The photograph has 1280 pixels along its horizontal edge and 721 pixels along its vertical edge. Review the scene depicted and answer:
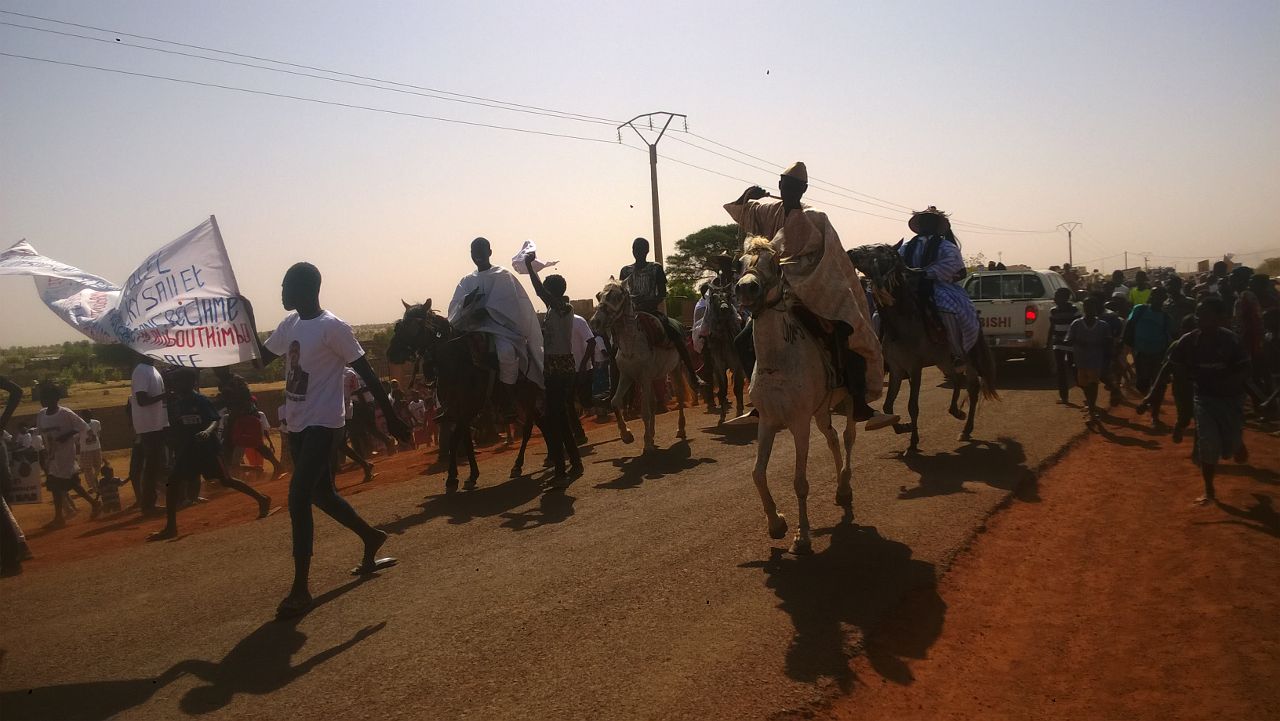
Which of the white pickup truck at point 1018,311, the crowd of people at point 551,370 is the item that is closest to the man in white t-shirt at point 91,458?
the crowd of people at point 551,370

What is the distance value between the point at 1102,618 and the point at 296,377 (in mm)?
6068

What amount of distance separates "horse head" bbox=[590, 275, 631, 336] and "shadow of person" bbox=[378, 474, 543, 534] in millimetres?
2271

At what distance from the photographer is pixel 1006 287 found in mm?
20172

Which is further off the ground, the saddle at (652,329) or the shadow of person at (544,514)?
the saddle at (652,329)

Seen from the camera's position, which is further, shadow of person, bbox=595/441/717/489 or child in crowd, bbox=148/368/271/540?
shadow of person, bbox=595/441/717/489

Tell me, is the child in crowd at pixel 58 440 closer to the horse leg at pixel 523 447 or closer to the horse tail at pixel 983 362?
the horse leg at pixel 523 447

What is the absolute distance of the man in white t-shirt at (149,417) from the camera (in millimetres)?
11508

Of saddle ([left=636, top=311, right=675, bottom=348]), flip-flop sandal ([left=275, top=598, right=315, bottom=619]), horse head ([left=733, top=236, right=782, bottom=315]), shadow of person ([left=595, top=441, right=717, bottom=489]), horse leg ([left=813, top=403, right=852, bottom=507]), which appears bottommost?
flip-flop sandal ([left=275, top=598, right=315, bottom=619])

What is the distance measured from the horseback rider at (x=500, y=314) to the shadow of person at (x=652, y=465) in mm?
1656

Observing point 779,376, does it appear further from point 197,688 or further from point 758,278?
point 197,688

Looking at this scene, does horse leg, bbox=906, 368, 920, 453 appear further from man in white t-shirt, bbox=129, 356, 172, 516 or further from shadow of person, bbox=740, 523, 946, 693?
man in white t-shirt, bbox=129, 356, 172, 516

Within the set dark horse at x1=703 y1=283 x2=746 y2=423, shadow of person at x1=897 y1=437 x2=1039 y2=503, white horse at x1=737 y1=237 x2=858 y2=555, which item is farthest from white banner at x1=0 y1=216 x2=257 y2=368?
dark horse at x1=703 y1=283 x2=746 y2=423

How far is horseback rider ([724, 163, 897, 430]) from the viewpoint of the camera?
7.15m

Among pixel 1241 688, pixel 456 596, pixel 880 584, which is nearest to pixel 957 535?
pixel 880 584
